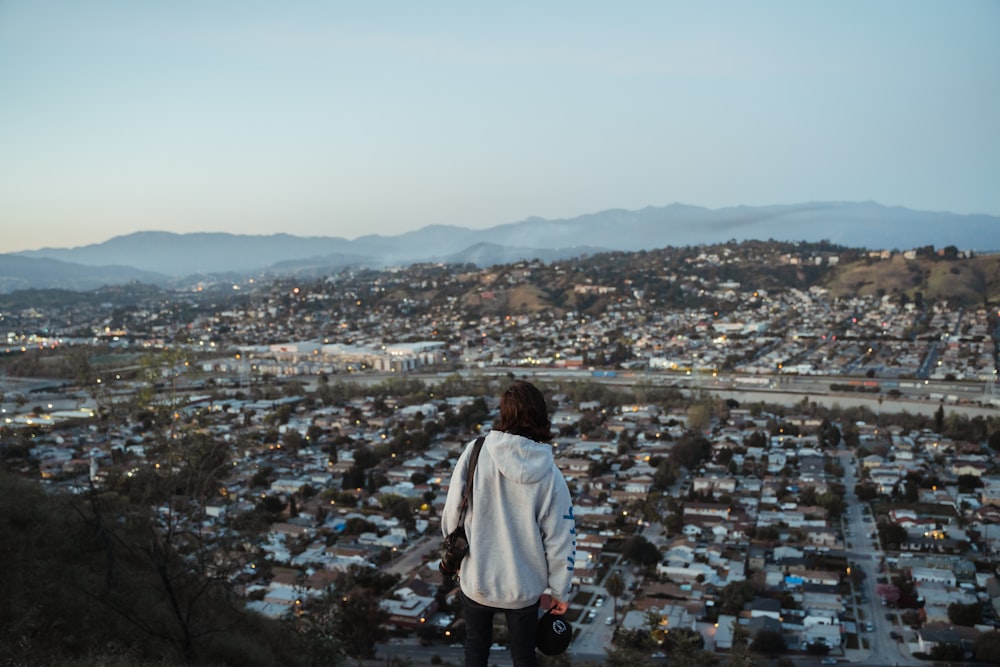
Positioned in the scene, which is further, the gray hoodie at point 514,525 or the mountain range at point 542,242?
the mountain range at point 542,242

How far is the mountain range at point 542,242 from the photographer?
110 meters

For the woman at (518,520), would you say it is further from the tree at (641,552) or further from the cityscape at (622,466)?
the tree at (641,552)

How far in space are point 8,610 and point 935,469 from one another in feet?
42.5

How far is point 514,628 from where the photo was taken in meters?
1.32

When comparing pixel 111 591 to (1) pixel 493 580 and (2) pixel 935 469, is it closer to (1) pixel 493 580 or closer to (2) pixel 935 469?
(1) pixel 493 580

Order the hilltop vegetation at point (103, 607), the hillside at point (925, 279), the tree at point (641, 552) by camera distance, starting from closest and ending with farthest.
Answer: the hilltop vegetation at point (103, 607) < the tree at point (641, 552) < the hillside at point (925, 279)

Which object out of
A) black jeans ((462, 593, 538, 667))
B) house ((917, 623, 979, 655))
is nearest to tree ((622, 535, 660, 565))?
house ((917, 623, 979, 655))

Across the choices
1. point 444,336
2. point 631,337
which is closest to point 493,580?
point 631,337

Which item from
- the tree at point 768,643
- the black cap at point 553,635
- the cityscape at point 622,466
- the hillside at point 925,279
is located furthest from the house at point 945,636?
the hillside at point 925,279

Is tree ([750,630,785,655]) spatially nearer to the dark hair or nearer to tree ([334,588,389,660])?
tree ([334,588,389,660])

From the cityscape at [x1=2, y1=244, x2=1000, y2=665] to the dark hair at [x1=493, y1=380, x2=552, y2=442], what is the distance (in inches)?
94.8

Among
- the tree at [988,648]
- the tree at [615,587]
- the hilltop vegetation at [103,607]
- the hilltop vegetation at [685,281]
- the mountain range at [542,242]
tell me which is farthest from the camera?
the mountain range at [542,242]

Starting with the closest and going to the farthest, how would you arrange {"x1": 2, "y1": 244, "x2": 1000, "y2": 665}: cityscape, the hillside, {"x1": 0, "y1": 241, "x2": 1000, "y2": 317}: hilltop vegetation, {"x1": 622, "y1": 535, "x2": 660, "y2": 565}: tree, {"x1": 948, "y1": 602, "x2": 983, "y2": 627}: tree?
1. {"x1": 2, "y1": 244, "x2": 1000, "y2": 665}: cityscape
2. {"x1": 948, "y1": 602, "x2": 983, "y2": 627}: tree
3. {"x1": 622, "y1": 535, "x2": 660, "y2": 565}: tree
4. the hillside
5. {"x1": 0, "y1": 241, "x2": 1000, "y2": 317}: hilltop vegetation

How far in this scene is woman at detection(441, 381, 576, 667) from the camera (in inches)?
49.4
